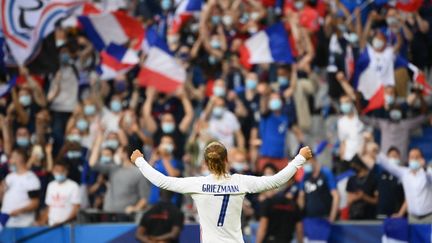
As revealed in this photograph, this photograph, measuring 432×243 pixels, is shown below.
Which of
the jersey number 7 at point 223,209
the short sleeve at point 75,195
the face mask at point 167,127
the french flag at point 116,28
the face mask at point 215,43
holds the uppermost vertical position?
the french flag at point 116,28

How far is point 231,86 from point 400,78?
110 inches

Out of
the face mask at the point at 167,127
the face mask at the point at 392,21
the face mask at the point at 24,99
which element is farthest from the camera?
the face mask at the point at 392,21

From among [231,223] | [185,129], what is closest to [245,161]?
[185,129]

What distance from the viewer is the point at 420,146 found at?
22.0 m

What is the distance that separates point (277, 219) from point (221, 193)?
602 cm

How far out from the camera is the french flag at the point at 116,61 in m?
22.2

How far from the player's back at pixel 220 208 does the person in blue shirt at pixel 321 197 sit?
22.5 ft

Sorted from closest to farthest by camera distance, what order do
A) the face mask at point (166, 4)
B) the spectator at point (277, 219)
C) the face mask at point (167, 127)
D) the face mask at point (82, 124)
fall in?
the spectator at point (277, 219) → the face mask at point (167, 127) → the face mask at point (82, 124) → the face mask at point (166, 4)

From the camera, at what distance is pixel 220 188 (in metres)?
12.2

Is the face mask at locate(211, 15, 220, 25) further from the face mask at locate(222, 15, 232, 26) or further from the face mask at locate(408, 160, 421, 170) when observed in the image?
the face mask at locate(408, 160, 421, 170)

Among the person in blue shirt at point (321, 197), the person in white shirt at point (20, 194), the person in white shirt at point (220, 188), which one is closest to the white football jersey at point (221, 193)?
the person in white shirt at point (220, 188)

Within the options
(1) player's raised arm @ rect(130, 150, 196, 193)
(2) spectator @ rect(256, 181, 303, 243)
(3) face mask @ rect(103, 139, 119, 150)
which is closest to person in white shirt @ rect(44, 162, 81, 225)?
(3) face mask @ rect(103, 139, 119, 150)

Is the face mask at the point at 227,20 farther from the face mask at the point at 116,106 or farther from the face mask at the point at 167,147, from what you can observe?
the face mask at the point at 167,147

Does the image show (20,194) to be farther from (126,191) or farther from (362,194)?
(362,194)
